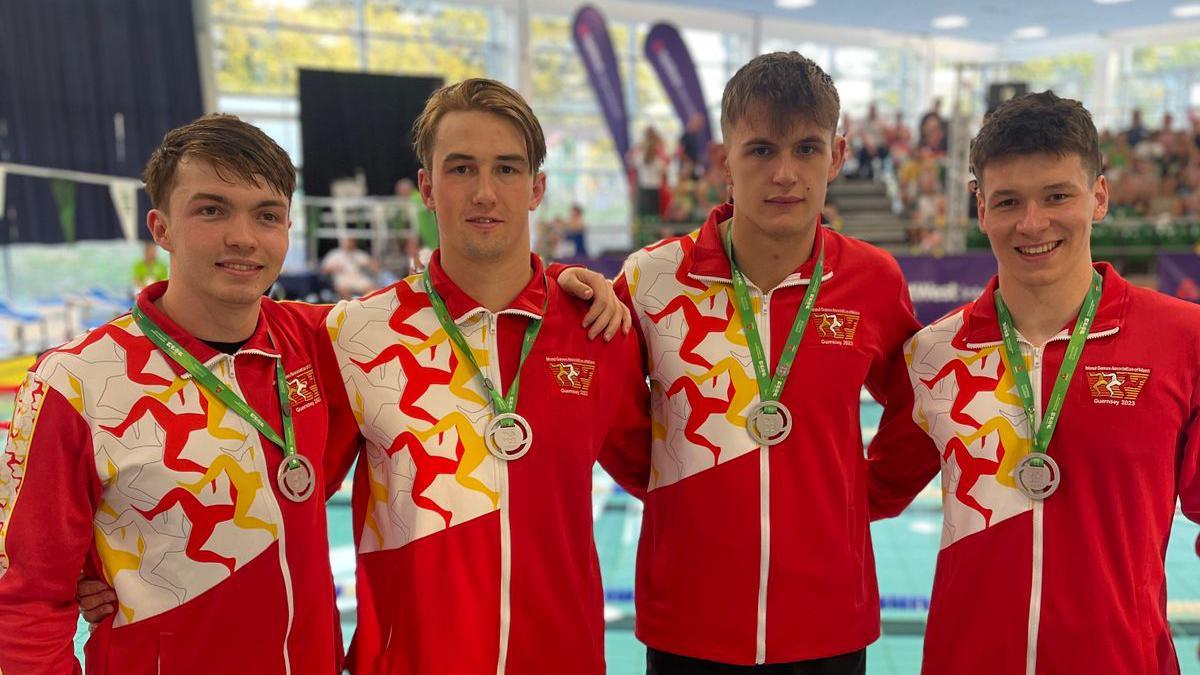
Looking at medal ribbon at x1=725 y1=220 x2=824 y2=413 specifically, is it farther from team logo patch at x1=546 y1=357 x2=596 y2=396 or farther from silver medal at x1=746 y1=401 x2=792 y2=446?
team logo patch at x1=546 y1=357 x2=596 y2=396

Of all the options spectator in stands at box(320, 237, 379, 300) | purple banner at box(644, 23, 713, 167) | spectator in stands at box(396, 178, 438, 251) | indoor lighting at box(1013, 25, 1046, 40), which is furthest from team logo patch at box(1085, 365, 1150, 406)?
indoor lighting at box(1013, 25, 1046, 40)

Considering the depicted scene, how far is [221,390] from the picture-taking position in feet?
5.32

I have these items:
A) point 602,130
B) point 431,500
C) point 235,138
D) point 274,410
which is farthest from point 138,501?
point 602,130

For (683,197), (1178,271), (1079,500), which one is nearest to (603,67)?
(683,197)

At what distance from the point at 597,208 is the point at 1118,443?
1827 centimetres

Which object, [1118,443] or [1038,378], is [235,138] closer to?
[1038,378]

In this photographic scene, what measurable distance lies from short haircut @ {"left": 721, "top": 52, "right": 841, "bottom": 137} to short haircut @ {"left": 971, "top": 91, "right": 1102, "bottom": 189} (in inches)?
12.6

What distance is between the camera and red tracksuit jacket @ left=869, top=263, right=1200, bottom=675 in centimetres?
172

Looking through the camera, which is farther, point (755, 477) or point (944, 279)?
point (944, 279)

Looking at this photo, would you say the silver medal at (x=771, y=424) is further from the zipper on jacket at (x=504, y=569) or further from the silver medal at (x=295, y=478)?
the silver medal at (x=295, y=478)

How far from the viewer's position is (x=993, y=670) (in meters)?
1.80

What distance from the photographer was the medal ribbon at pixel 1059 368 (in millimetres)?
1759

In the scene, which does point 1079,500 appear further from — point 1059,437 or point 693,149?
point 693,149

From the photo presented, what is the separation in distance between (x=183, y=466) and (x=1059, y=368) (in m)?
1.68
